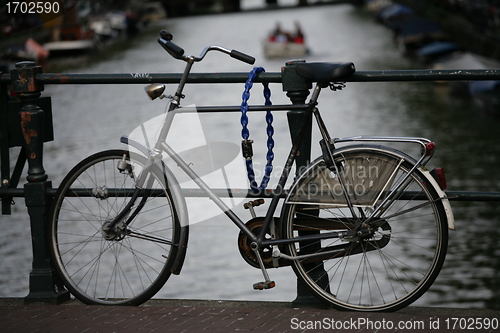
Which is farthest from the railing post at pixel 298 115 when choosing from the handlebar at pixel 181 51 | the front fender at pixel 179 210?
the front fender at pixel 179 210

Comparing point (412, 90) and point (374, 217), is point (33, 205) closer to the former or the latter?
point (374, 217)

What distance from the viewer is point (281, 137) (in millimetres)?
25062

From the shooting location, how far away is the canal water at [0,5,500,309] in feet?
42.6

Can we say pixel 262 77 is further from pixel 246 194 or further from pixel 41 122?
pixel 41 122

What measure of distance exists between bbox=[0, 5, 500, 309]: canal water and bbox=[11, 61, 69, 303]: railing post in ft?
4.22

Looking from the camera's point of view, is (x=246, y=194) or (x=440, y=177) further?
(x=246, y=194)

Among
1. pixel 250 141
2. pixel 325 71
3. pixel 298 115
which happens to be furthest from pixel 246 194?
pixel 325 71

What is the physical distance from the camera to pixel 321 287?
3.93m

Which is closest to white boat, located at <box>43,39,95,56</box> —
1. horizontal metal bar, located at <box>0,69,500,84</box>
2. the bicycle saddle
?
horizontal metal bar, located at <box>0,69,500,84</box>

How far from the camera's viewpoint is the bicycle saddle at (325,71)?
3.67m

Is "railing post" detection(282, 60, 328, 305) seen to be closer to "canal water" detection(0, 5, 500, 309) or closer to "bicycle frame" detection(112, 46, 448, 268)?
"bicycle frame" detection(112, 46, 448, 268)

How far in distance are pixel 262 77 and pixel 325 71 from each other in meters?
0.35

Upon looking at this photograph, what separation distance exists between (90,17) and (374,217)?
73576mm

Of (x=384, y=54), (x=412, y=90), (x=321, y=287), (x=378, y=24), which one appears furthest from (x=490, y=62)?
(x=378, y=24)
